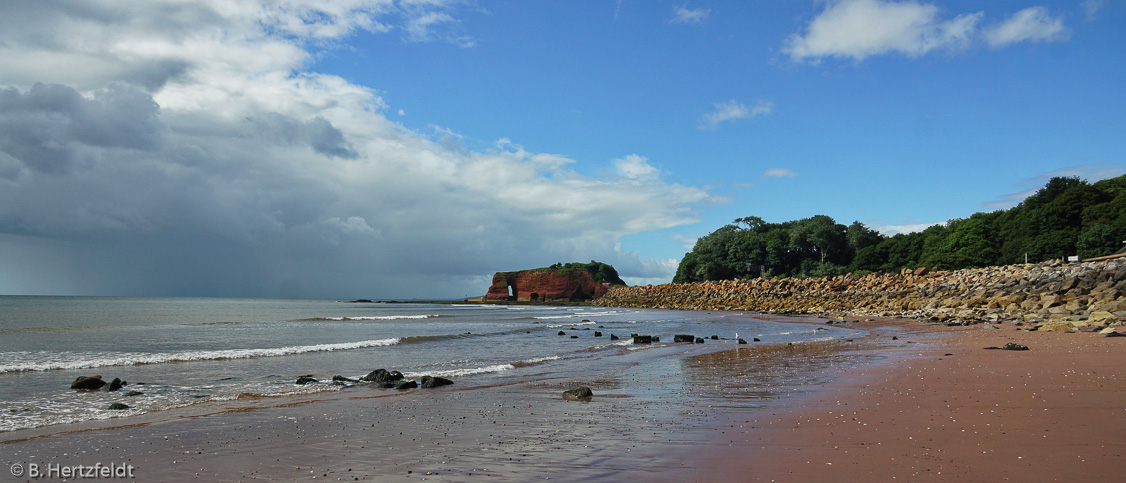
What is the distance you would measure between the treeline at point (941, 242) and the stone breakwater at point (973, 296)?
11.8 metres

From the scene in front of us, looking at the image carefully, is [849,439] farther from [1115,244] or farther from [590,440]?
[1115,244]

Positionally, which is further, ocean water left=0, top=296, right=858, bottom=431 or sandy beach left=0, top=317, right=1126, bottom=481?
ocean water left=0, top=296, right=858, bottom=431

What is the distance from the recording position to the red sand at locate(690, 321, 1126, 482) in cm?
465

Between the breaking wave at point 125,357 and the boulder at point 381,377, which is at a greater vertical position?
the breaking wave at point 125,357

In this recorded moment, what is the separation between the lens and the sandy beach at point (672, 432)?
4.94 meters

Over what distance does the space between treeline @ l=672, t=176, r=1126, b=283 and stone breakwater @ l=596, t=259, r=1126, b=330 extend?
38.7 ft

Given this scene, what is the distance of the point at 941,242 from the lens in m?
61.6

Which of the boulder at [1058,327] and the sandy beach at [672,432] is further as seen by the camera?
the boulder at [1058,327]

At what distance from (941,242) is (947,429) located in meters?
68.0

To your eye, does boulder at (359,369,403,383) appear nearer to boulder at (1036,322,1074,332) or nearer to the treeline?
boulder at (1036,322,1074,332)

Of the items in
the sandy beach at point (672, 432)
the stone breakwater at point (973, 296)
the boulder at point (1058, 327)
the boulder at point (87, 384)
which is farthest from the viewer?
the stone breakwater at point (973, 296)

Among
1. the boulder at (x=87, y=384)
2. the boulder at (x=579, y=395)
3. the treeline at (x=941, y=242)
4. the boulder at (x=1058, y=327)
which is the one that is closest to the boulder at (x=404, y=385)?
the boulder at (x=579, y=395)

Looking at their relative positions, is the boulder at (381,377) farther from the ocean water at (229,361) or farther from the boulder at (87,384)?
the boulder at (87,384)

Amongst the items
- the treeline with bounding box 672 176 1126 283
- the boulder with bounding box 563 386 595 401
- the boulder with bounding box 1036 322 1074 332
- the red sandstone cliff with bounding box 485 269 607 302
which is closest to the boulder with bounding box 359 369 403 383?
the boulder with bounding box 563 386 595 401
